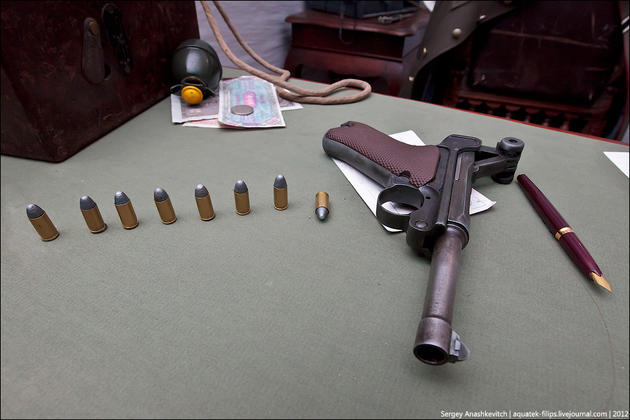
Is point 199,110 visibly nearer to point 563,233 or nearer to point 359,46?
point 563,233

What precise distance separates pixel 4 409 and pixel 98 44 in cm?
64

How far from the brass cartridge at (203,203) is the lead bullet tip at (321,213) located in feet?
0.53

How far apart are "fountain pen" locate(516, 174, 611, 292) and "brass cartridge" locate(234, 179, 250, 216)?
0.46 meters

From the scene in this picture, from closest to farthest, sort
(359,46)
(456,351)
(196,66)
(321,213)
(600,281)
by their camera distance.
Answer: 1. (456,351)
2. (600,281)
3. (321,213)
4. (196,66)
5. (359,46)

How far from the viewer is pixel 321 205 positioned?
0.54m

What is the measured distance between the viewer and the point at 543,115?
121cm

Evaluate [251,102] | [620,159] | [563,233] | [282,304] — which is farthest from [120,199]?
[620,159]

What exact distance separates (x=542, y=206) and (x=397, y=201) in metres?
0.24

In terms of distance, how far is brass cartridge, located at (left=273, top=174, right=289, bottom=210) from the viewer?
0.53m

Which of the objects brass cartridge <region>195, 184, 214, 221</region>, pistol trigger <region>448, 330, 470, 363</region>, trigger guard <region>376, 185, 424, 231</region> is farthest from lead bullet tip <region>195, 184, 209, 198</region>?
pistol trigger <region>448, 330, 470, 363</region>

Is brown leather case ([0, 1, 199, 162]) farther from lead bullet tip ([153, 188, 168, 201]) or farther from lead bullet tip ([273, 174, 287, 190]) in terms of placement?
lead bullet tip ([273, 174, 287, 190])

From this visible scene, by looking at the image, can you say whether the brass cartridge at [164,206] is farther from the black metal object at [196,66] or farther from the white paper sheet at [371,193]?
the black metal object at [196,66]

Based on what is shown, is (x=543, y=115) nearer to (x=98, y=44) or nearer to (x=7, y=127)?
(x=98, y=44)

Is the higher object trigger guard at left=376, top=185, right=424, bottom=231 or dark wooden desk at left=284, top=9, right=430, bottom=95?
dark wooden desk at left=284, top=9, right=430, bottom=95
